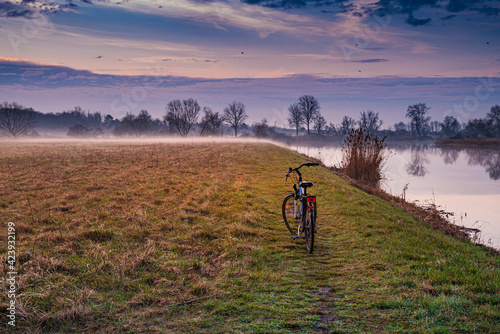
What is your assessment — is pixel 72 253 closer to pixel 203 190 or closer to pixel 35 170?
pixel 203 190

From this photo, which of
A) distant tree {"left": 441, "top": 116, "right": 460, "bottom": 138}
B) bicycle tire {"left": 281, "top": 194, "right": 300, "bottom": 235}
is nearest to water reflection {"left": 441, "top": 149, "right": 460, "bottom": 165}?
bicycle tire {"left": 281, "top": 194, "right": 300, "bottom": 235}

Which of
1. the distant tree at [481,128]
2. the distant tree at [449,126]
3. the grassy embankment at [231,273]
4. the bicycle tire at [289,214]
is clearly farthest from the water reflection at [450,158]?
the distant tree at [449,126]

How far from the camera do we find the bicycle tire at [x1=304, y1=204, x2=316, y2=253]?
264 inches

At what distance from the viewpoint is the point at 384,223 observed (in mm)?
9070

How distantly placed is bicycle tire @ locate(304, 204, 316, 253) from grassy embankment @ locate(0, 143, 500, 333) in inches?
9.6

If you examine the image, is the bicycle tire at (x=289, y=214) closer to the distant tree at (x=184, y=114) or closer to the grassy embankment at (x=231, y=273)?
the grassy embankment at (x=231, y=273)

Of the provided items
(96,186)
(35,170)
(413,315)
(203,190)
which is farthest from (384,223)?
(35,170)

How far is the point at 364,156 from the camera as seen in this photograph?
801 inches

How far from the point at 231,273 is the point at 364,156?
55.4 feet

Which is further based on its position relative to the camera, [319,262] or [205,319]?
[319,262]

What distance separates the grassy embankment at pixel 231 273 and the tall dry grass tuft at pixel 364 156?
9.33 meters

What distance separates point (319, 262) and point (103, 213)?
6.78 meters

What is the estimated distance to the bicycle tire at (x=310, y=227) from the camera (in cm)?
670

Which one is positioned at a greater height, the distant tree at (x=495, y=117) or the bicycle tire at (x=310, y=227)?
the distant tree at (x=495, y=117)
